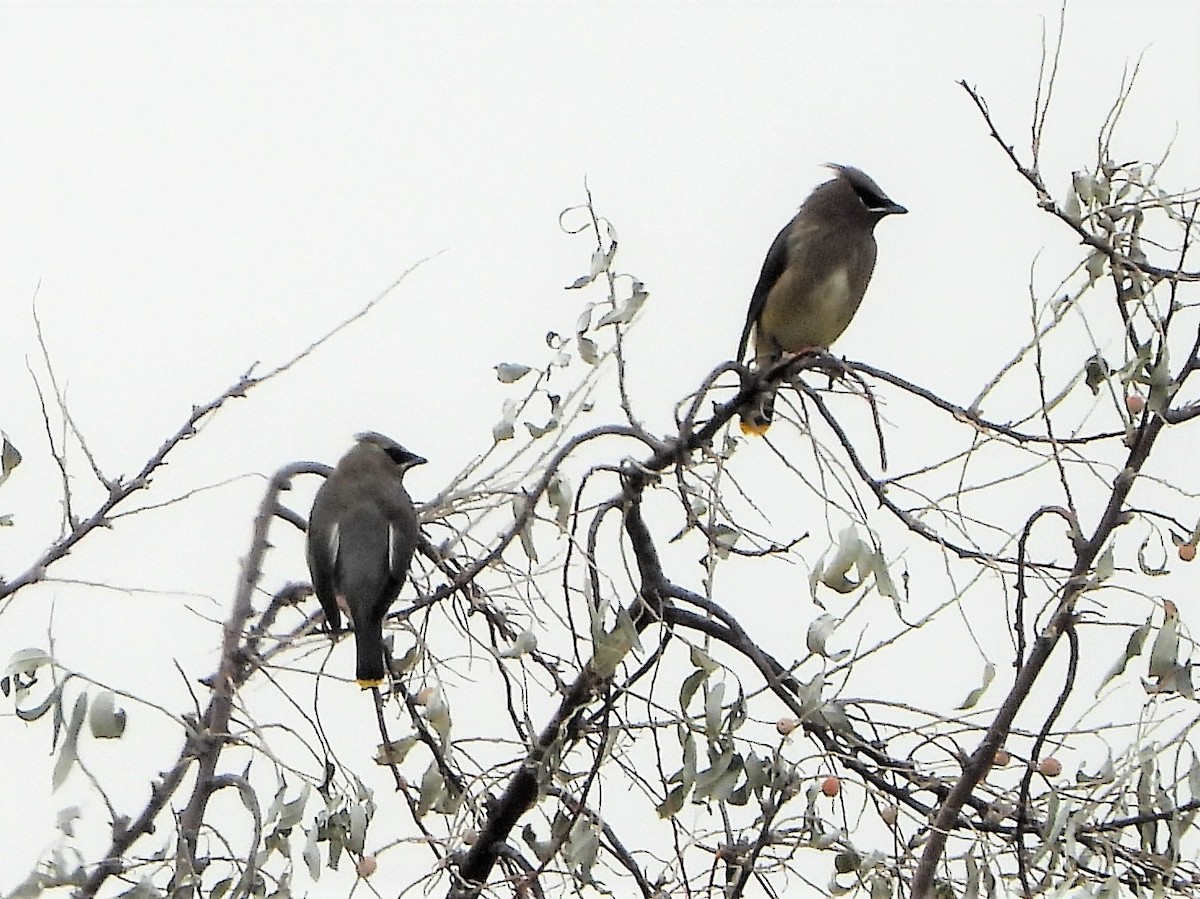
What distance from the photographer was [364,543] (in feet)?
12.0

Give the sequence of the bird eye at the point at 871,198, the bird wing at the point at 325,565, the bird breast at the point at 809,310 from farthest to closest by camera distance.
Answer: the bird eye at the point at 871,198, the bird breast at the point at 809,310, the bird wing at the point at 325,565

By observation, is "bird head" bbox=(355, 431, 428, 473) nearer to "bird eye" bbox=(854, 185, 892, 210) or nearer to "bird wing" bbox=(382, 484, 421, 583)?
"bird wing" bbox=(382, 484, 421, 583)

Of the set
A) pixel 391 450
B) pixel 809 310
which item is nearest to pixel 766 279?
pixel 809 310

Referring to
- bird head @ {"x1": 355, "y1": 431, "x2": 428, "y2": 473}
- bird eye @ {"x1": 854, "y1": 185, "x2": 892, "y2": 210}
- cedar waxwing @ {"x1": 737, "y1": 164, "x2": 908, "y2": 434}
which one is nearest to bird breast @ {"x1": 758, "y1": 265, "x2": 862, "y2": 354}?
cedar waxwing @ {"x1": 737, "y1": 164, "x2": 908, "y2": 434}

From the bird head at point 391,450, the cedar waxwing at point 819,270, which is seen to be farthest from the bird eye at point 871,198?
the bird head at point 391,450

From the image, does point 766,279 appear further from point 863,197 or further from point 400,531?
point 400,531

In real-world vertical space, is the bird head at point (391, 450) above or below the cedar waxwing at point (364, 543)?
above

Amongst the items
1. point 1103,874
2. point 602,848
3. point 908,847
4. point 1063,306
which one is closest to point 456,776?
point 602,848

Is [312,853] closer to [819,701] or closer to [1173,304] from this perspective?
[819,701]

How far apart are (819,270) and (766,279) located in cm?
20

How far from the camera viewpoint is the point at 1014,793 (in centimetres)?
262

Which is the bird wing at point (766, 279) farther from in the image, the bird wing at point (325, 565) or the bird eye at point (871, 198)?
the bird wing at point (325, 565)

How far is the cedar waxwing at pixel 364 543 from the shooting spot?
3357 millimetres

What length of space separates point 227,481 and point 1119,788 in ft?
4.17
